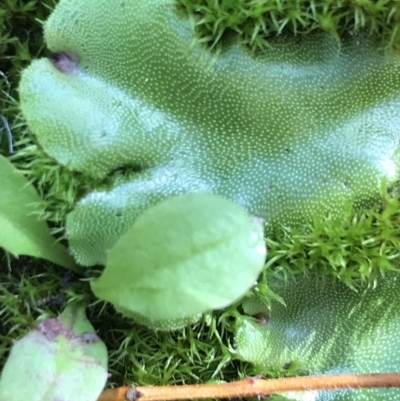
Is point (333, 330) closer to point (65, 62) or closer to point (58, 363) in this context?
point (58, 363)

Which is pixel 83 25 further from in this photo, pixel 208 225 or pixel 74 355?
pixel 74 355

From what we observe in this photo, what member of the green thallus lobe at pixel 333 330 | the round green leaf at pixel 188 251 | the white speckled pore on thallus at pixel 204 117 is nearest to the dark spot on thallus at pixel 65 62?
the white speckled pore on thallus at pixel 204 117

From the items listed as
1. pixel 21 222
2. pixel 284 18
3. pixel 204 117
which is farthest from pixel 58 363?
pixel 284 18

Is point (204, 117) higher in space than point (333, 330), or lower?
higher

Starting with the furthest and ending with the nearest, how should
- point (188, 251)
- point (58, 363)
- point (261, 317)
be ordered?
point (261, 317) < point (58, 363) < point (188, 251)

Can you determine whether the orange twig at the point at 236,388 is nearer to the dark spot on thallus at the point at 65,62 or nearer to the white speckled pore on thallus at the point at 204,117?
the white speckled pore on thallus at the point at 204,117

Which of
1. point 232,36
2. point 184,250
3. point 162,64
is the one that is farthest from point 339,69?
point 184,250

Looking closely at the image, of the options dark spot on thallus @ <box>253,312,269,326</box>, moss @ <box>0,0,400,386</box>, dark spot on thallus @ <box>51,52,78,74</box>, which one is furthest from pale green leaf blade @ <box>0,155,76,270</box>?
dark spot on thallus @ <box>253,312,269,326</box>
